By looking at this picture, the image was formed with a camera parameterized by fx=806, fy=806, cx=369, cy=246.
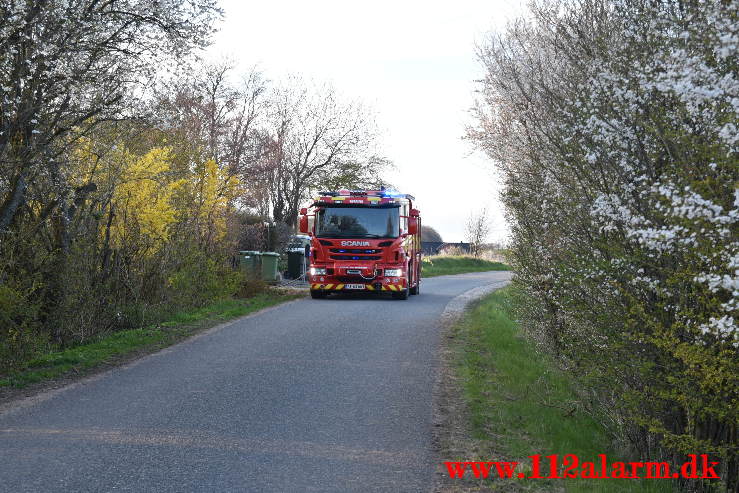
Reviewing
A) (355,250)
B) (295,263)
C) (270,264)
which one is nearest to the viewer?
(355,250)

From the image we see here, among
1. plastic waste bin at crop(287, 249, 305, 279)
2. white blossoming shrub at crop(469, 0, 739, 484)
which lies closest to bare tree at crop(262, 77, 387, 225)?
plastic waste bin at crop(287, 249, 305, 279)

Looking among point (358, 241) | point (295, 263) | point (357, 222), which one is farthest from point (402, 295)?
point (295, 263)

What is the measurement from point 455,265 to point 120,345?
40387 mm

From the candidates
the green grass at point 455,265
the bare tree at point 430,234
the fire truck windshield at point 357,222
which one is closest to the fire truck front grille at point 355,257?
the fire truck windshield at point 357,222

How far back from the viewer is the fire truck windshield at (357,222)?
23.4m

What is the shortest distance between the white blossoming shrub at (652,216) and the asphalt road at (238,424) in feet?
6.49

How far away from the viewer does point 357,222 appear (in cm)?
2348

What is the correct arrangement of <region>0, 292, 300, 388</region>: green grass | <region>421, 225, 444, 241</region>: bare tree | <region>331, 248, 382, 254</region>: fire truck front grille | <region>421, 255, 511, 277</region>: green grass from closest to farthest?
<region>0, 292, 300, 388</region>: green grass
<region>331, 248, 382, 254</region>: fire truck front grille
<region>421, 255, 511, 277</region>: green grass
<region>421, 225, 444, 241</region>: bare tree

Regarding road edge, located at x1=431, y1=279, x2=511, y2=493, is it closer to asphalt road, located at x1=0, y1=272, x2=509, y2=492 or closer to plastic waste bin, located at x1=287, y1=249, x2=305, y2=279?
asphalt road, located at x1=0, y1=272, x2=509, y2=492

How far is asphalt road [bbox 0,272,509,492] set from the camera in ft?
19.6

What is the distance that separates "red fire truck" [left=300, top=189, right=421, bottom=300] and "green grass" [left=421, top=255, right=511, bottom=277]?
71.1 ft

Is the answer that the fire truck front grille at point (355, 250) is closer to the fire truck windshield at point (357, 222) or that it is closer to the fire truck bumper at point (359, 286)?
the fire truck windshield at point (357, 222)

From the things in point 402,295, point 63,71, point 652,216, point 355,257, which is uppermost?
point 63,71

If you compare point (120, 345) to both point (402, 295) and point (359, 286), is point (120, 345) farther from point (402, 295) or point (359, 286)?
point (402, 295)
